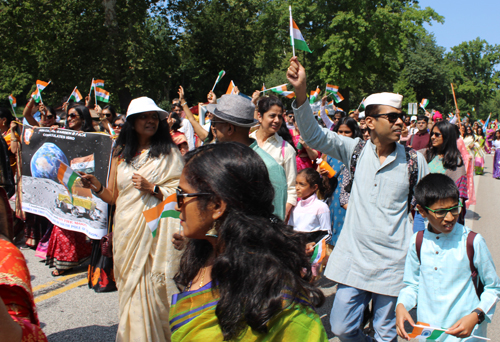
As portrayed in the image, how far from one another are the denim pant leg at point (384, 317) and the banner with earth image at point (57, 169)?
316 cm

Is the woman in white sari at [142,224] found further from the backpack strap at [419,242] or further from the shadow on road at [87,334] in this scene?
the backpack strap at [419,242]

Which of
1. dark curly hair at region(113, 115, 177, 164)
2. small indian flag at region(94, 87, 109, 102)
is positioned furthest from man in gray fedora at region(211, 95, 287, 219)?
small indian flag at region(94, 87, 109, 102)

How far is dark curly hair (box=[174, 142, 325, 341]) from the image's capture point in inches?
47.0

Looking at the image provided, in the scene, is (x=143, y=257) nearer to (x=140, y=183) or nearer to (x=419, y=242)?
(x=140, y=183)

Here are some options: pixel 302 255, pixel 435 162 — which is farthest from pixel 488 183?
pixel 302 255

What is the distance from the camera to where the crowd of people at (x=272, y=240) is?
49.8 inches

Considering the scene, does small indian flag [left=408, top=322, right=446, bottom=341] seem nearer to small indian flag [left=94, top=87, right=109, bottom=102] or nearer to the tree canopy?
small indian flag [left=94, top=87, right=109, bottom=102]

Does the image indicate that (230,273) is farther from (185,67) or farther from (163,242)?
(185,67)

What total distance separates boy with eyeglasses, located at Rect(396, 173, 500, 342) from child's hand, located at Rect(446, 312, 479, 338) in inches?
1.6

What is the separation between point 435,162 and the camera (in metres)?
5.29

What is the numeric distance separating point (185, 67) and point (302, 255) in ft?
90.9

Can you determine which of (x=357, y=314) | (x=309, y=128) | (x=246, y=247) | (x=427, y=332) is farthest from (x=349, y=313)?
(x=246, y=247)

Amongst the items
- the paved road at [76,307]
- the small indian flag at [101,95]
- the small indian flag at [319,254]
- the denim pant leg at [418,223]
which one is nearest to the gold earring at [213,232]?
the small indian flag at [319,254]

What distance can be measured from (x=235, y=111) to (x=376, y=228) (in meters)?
1.18
